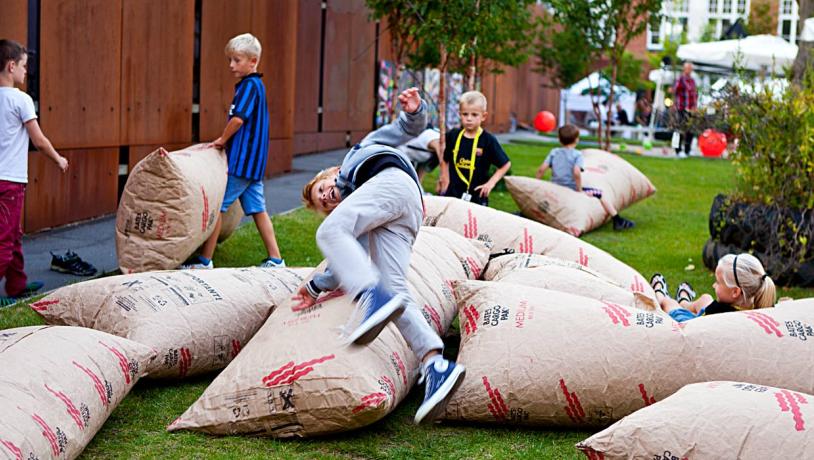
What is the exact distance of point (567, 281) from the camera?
5160mm

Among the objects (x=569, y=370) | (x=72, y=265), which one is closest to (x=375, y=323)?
(x=569, y=370)

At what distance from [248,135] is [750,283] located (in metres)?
3.55

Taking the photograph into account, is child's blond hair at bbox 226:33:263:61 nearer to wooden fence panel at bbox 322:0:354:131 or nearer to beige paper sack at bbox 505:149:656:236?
beige paper sack at bbox 505:149:656:236

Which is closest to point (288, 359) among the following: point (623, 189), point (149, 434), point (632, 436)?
point (149, 434)

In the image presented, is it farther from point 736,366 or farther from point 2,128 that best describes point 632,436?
point 2,128

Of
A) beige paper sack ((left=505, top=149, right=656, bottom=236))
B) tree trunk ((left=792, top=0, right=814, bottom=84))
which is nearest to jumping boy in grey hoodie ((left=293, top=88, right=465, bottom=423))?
beige paper sack ((left=505, top=149, right=656, bottom=236))

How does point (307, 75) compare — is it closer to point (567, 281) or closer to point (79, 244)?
point (79, 244)

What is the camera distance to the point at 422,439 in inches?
163

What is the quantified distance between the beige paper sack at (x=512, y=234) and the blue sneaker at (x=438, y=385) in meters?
2.34

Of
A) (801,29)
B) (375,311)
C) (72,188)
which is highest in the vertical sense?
(801,29)

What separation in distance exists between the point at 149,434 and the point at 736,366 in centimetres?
229

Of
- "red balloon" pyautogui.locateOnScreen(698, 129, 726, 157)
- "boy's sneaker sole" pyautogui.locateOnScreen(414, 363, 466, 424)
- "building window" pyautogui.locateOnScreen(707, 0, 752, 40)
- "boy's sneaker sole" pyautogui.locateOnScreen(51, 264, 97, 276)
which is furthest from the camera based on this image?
"building window" pyautogui.locateOnScreen(707, 0, 752, 40)

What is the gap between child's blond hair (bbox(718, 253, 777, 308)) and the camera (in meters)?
5.36

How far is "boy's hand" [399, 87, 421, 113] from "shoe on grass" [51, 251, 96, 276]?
2816 millimetres
